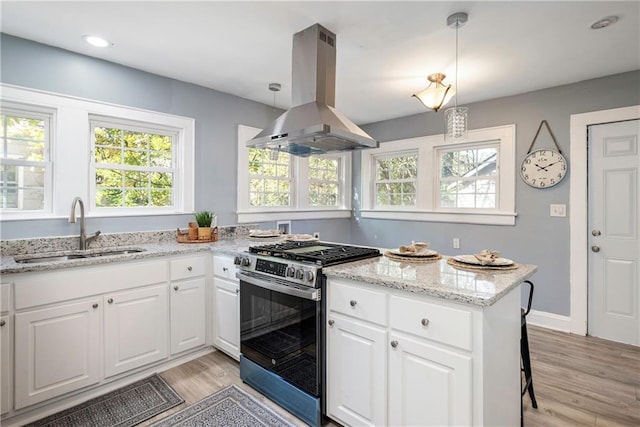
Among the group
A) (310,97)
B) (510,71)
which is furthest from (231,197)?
(510,71)

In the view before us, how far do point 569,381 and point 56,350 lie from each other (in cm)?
342

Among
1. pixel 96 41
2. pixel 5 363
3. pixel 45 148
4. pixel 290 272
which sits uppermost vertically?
pixel 96 41

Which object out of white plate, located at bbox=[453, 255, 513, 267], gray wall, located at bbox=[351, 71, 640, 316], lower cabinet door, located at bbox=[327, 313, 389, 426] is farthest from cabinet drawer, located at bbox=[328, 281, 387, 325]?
gray wall, located at bbox=[351, 71, 640, 316]

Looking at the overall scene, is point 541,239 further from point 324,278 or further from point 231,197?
point 231,197

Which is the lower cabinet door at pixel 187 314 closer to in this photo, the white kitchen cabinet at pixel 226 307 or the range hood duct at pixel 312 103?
the white kitchen cabinet at pixel 226 307

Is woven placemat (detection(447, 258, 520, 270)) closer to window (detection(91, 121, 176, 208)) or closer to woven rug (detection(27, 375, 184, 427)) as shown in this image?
woven rug (detection(27, 375, 184, 427))

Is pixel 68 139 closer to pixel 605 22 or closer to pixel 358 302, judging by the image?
pixel 358 302

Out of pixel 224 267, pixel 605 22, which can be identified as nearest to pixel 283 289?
pixel 224 267

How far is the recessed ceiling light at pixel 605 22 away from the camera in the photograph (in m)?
2.06

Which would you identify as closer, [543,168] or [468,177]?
[543,168]

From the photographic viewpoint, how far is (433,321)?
1.42 meters

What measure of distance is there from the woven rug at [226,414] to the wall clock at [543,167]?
10.5ft

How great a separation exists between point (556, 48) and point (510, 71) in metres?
0.43

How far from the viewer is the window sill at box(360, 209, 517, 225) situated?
3.55 metres
